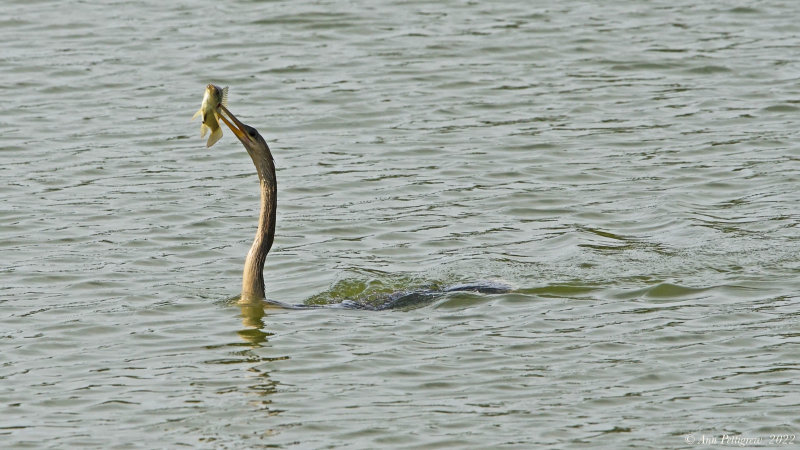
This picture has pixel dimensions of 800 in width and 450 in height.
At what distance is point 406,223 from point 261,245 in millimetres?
2659

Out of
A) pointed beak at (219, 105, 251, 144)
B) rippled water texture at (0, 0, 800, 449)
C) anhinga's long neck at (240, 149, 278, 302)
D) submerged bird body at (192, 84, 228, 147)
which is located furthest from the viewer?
anhinga's long neck at (240, 149, 278, 302)

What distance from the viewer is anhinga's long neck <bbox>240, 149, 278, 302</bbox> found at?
962 cm

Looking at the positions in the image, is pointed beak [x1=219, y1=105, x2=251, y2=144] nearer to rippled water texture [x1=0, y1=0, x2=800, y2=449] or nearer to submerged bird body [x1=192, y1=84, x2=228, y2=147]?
submerged bird body [x1=192, y1=84, x2=228, y2=147]

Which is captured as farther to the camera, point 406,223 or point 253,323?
point 406,223

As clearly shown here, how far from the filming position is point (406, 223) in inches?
480

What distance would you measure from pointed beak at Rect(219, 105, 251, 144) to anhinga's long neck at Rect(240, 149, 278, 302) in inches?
15.3

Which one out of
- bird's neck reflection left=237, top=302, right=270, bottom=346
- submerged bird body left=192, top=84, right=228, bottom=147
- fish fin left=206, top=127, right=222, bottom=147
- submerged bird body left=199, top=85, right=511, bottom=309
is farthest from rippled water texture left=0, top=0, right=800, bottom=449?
submerged bird body left=192, top=84, right=228, bottom=147

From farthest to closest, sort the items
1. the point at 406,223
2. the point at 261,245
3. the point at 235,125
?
1. the point at 406,223
2. the point at 261,245
3. the point at 235,125

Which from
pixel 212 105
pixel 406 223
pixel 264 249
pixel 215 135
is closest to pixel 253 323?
pixel 264 249

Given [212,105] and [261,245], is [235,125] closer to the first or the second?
[212,105]

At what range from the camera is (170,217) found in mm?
12367

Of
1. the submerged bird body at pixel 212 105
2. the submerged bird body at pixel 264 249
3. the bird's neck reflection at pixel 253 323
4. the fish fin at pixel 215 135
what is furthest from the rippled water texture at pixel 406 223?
the submerged bird body at pixel 212 105

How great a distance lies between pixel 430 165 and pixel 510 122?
5.48ft

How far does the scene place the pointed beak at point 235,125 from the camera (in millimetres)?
9008
